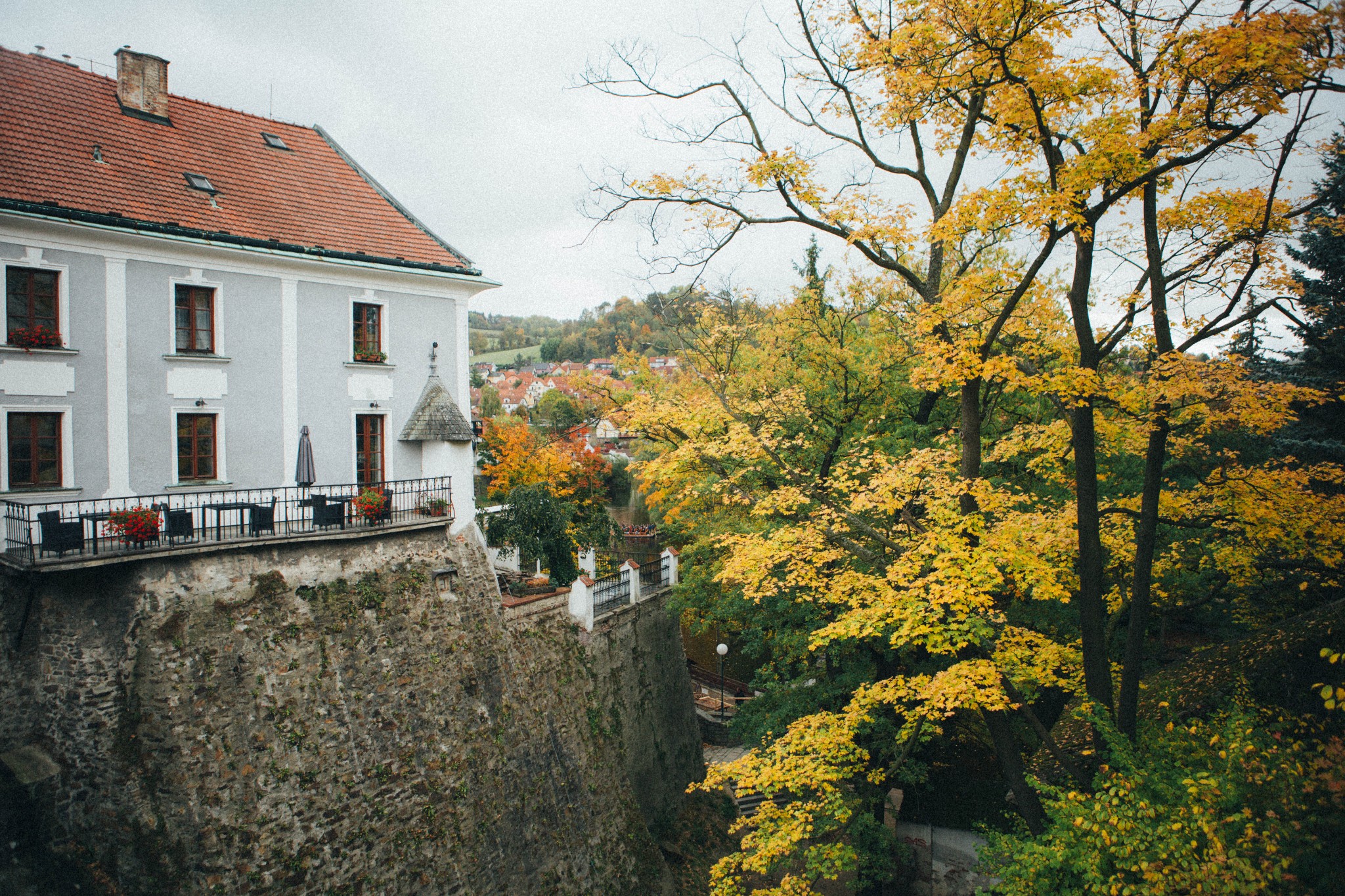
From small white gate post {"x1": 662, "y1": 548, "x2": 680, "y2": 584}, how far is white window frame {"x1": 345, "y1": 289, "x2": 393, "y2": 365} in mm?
8273

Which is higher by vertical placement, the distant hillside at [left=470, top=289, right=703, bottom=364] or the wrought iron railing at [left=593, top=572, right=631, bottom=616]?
the distant hillside at [left=470, top=289, right=703, bottom=364]

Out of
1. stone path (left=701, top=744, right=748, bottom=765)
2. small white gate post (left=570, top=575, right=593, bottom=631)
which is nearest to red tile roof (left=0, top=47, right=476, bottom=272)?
small white gate post (left=570, top=575, right=593, bottom=631)

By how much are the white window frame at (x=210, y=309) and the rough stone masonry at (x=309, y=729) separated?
386 centimetres

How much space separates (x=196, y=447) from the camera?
35.5 feet

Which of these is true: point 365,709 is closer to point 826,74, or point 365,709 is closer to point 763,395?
point 763,395

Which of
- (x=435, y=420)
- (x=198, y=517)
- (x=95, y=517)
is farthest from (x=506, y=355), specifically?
(x=95, y=517)

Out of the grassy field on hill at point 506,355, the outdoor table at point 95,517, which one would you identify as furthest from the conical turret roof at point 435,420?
the grassy field on hill at point 506,355

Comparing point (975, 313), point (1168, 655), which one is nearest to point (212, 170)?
point (975, 313)

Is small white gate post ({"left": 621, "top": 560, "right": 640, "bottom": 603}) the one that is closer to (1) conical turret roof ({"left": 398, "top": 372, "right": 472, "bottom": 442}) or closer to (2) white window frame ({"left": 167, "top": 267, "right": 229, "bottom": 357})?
(1) conical turret roof ({"left": 398, "top": 372, "right": 472, "bottom": 442})

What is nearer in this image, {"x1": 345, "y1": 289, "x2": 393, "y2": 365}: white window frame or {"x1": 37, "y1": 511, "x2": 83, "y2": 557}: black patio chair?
{"x1": 37, "y1": 511, "x2": 83, "y2": 557}: black patio chair

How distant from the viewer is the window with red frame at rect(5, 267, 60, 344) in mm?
9391

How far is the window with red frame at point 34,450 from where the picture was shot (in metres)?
9.53

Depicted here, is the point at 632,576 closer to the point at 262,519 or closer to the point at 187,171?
the point at 262,519

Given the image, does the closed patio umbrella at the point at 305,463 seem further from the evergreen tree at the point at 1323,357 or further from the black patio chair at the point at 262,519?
the evergreen tree at the point at 1323,357
